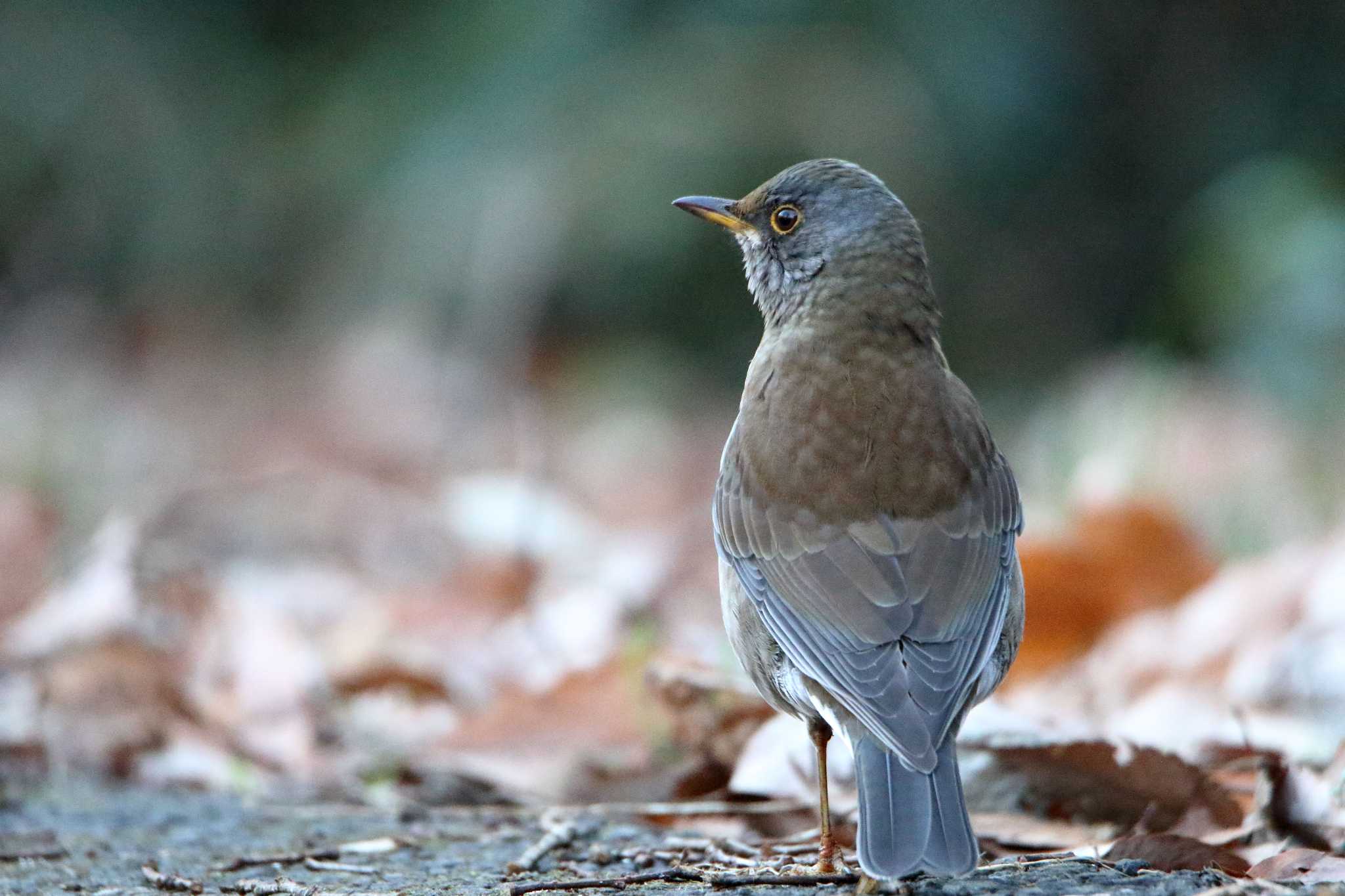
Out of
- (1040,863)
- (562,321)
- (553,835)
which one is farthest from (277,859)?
(562,321)

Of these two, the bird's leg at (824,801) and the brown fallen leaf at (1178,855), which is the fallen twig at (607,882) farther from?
the brown fallen leaf at (1178,855)

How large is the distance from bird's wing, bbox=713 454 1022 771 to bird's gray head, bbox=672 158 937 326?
2.06 feet

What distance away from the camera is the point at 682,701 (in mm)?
4645

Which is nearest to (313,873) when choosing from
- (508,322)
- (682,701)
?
(682,701)

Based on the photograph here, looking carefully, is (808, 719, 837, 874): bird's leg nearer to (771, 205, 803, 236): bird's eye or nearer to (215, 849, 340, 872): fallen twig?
(215, 849, 340, 872): fallen twig

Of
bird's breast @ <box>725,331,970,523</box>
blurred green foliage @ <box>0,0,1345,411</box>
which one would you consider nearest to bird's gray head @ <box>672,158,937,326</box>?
bird's breast @ <box>725,331,970,523</box>

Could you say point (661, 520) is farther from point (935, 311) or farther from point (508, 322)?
point (935, 311)

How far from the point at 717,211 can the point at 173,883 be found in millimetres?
2301

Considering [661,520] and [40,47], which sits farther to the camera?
[40,47]

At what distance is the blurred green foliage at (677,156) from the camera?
9.92 m

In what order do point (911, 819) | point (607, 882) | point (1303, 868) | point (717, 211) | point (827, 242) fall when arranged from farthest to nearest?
point (717, 211) < point (827, 242) < point (607, 882) < point (1303, 868) < point (911, 819)

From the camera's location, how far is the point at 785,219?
4.62m

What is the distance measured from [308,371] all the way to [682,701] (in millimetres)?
8054

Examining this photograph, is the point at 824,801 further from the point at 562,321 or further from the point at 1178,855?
the point at 562,321
